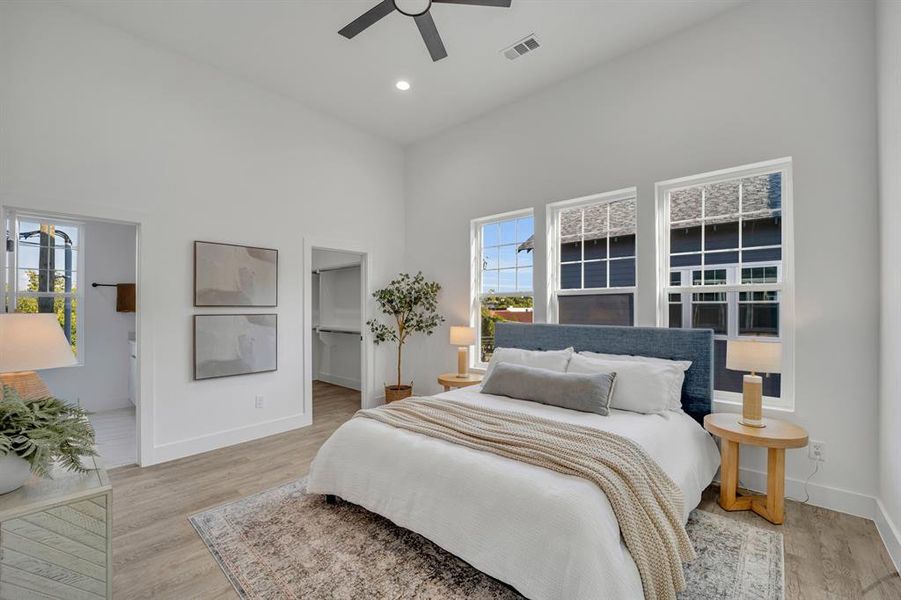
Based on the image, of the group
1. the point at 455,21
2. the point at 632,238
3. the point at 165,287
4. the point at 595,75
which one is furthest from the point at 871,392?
the point at 165,287

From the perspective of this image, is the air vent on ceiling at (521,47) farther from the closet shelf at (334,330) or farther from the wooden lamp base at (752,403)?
the closet shelf at (334,330)

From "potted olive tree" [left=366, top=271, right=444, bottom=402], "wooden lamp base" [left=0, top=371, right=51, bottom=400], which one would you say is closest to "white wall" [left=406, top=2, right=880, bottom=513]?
"potted olive tree" [left=366, top=271, right=444, bottom=402]

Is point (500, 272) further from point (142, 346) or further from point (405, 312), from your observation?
point (142, 346)

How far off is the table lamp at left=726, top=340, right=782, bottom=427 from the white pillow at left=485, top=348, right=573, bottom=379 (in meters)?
1.13

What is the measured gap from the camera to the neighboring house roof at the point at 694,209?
9.95 feet

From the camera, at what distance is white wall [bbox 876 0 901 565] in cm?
215

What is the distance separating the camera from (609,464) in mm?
1875

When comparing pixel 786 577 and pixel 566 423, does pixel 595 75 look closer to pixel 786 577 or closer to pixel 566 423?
pixel 566 423

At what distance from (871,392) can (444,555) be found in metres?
2.79

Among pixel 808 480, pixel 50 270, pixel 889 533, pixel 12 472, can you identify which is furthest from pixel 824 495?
pixel 50 270

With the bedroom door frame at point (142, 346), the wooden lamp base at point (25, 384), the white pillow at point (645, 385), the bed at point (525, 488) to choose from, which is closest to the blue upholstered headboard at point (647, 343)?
the bed at point (525, 488)

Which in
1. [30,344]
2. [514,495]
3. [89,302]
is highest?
[89,302]

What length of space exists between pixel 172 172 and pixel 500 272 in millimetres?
3287

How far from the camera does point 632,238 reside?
368cm
